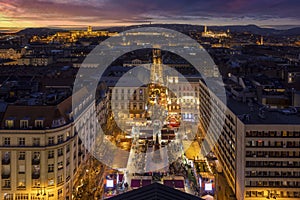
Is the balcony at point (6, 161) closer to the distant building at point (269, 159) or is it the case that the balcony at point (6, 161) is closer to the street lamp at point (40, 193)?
the street lamp at point (40, 193)

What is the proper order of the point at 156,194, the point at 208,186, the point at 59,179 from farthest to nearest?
Result: the point at 208,186
the point at 59,179
the point at 156,194

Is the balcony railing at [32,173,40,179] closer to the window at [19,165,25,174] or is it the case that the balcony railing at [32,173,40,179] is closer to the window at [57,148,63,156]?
the window at [19,165,25,174]

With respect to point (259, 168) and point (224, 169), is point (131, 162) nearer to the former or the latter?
point (224, 169)

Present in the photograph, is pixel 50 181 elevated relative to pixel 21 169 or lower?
lower

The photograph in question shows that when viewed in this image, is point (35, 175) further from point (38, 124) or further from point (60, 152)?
point (38, 124)

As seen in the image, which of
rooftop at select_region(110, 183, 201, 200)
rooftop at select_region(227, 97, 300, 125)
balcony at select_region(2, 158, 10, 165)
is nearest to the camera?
rooftop at select_region(110, 183, 201, 200)

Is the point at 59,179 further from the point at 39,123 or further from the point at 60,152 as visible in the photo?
the point at 39,123

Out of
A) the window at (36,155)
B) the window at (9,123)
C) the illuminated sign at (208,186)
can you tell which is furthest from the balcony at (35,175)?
the illuminated sign at (208,186)

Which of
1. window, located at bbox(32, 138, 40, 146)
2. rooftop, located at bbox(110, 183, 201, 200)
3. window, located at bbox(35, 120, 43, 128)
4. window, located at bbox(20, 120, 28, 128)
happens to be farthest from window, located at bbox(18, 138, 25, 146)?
rooftop, located at bbox(110, 183, 201, 200)

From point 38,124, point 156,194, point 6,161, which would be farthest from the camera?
point 38,124

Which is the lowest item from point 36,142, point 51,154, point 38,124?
point 51,154

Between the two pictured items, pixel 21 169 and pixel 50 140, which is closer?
pixel 21 169

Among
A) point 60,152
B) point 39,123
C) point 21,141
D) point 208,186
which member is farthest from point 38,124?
point 208,186
